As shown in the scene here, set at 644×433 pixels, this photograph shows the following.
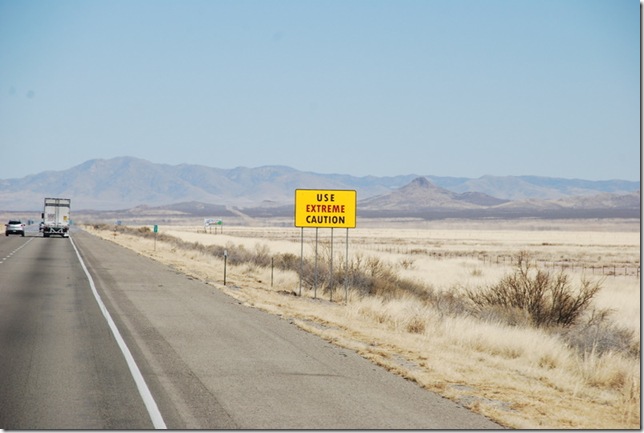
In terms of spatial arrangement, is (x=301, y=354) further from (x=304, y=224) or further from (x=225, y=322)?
(x=304, y=224)

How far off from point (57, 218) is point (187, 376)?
64612 millimetres

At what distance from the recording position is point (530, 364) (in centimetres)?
1427

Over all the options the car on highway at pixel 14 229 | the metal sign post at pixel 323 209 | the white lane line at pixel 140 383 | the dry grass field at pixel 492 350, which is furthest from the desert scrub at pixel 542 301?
the car on highway at pixel 14 229

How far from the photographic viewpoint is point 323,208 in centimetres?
2600

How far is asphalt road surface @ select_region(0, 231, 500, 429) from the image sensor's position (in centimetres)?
892

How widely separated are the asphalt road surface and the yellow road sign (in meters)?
6.26

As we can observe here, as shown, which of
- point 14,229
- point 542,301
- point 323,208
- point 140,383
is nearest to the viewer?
point 140,383

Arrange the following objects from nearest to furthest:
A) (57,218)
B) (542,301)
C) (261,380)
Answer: (261,380) < (542,301) < (57,218)

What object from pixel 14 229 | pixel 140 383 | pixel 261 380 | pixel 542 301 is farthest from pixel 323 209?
pixel 14 229

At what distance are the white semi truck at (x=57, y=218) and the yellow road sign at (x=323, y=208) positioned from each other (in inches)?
1943

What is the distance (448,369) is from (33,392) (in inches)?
228

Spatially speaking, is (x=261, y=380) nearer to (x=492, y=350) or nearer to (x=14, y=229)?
(x=492, y=350)

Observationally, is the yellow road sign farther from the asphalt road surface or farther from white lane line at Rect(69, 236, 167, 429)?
white lane line at Rect(69, 236, 167, 429)

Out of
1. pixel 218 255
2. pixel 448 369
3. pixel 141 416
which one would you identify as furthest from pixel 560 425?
pixel 218 255
